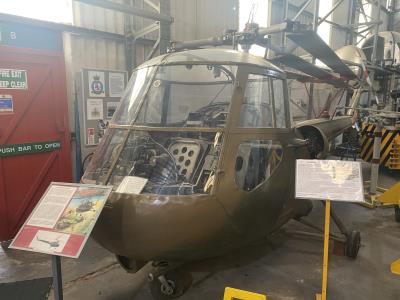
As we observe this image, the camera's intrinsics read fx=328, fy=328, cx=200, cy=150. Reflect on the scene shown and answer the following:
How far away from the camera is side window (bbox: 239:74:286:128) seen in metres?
2.74

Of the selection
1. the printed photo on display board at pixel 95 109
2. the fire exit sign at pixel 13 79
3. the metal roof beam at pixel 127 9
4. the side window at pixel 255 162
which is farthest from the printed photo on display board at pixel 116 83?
the side window at pixel 255 162

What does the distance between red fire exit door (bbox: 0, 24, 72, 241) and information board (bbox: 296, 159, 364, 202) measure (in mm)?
3410

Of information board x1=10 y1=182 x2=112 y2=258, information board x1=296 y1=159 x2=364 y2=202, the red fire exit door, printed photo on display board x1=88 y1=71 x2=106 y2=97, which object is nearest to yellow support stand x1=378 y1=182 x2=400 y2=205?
information board x1=296 y1=159 x2=364 y2=202

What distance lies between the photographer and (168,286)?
8.70 ft

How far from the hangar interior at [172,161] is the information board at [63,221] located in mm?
20

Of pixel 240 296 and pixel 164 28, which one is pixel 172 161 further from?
pixel 164 28

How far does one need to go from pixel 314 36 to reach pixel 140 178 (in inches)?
83.8

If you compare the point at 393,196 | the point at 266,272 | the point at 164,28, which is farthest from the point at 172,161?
the point at 393,196

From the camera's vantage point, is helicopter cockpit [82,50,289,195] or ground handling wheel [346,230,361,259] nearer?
helicopter cockpit [82,50,289,195]

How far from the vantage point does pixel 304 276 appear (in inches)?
123

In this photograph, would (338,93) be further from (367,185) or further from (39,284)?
(39,284)

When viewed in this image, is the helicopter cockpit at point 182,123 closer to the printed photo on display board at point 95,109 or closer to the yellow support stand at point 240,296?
the yellow support stand at point 240,296

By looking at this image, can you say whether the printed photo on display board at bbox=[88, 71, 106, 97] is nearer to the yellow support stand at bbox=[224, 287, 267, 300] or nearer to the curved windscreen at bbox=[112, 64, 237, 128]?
the curved windscreen at bbox=[112, 64, 237, 128]

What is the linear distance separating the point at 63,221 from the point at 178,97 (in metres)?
1.84
